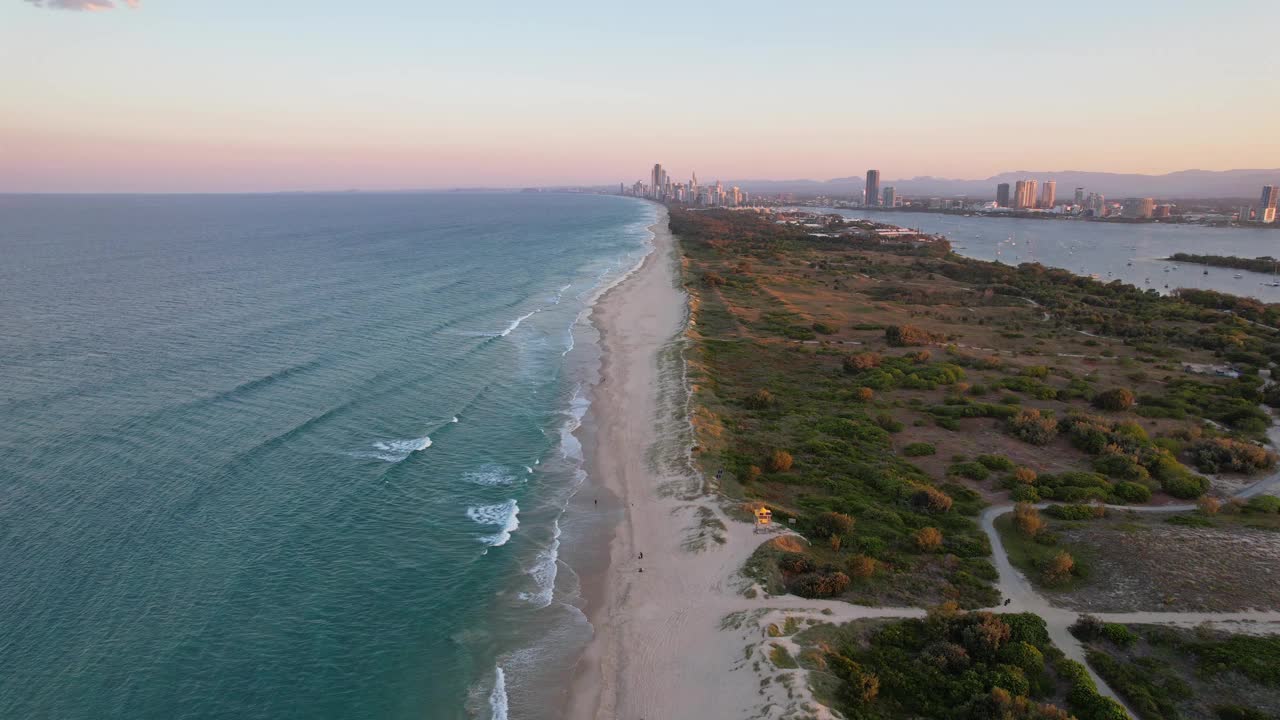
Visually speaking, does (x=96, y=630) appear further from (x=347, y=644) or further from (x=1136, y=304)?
(x=1136, y=304)

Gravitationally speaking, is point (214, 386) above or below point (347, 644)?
above

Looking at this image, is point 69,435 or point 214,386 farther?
point 214,386

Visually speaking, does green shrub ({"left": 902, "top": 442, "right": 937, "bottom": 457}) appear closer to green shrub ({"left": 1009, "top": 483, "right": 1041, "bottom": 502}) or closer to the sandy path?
green shrub ({"left": 1009, "top": 483, "right": 1041, "bottom": 502})

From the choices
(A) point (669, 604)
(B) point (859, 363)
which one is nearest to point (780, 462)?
(A) point (669, 604)

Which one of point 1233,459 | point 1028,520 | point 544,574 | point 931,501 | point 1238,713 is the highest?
point 1233,459

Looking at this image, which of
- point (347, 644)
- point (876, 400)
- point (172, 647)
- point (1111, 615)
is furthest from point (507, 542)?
point (876, 400)

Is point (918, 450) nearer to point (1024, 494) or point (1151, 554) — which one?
point (1024, 494)
